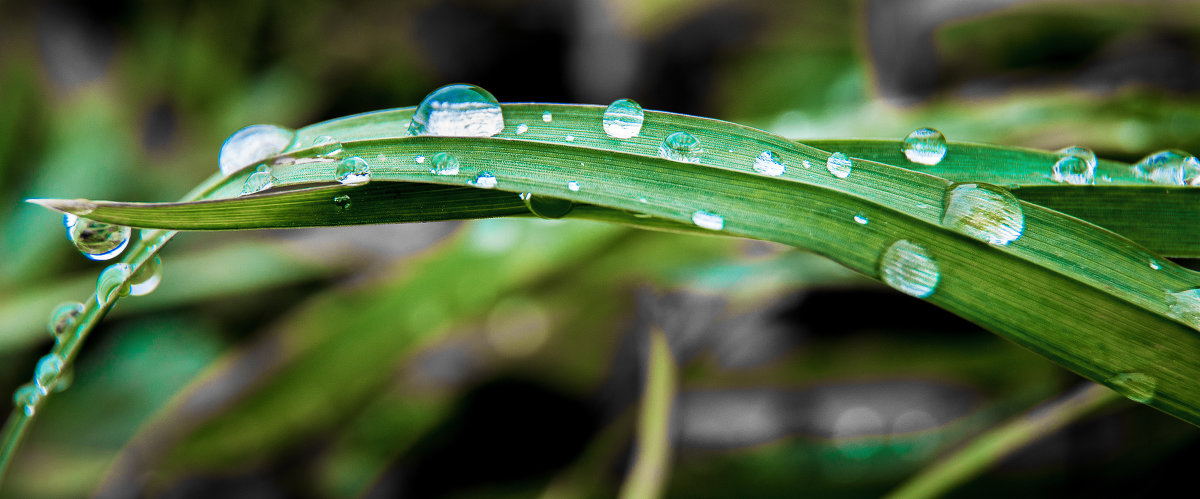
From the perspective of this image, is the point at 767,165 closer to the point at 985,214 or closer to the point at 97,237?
the point at 985,214

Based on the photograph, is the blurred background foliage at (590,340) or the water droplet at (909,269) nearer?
the water droplet at (909,269)

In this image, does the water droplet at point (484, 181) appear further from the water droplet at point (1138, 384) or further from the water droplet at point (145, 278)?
the water droplet at point (1138, 384)

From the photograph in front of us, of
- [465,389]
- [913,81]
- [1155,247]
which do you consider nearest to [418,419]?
[465,389]

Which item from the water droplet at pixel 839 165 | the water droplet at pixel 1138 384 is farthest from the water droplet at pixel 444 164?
the water droplet at pixel 1138 384

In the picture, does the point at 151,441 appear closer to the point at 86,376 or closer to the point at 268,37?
the point at 86,376

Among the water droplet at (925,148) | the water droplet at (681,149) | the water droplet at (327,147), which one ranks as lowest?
the water droplet at (925,148)

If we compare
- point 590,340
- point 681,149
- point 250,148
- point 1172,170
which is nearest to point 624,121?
point 681,149
